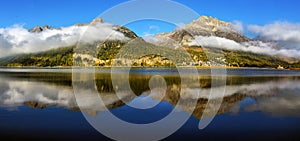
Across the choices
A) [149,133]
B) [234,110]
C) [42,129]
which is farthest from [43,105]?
[234,110]

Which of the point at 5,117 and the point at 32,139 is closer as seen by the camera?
the point at 32,139

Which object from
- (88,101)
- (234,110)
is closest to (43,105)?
(88,101)

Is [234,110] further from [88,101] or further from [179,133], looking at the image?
[88,101]

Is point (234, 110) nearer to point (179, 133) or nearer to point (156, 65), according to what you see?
point (179, 133)

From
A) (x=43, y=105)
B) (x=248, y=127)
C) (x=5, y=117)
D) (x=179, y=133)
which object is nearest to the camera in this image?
(x=179, y=133)

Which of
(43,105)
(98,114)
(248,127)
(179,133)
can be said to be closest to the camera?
(179,133)

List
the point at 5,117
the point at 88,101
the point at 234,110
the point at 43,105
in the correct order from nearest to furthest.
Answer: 1. the point at 5,117
2. the point at 234,110
3. the point at 43,105
4. the point at 88,101

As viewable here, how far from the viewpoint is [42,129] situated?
571 inches

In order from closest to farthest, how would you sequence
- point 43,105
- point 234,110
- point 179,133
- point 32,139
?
point 32,139 < point 179,133 < point 234,110 < point 43,105

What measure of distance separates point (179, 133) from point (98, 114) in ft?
22.6

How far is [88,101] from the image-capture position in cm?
2445

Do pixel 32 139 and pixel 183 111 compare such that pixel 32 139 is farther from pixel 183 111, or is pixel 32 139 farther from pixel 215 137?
pixel 183 111

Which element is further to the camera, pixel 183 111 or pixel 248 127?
pixel 183 111

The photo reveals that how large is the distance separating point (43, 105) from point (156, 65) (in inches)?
6217
